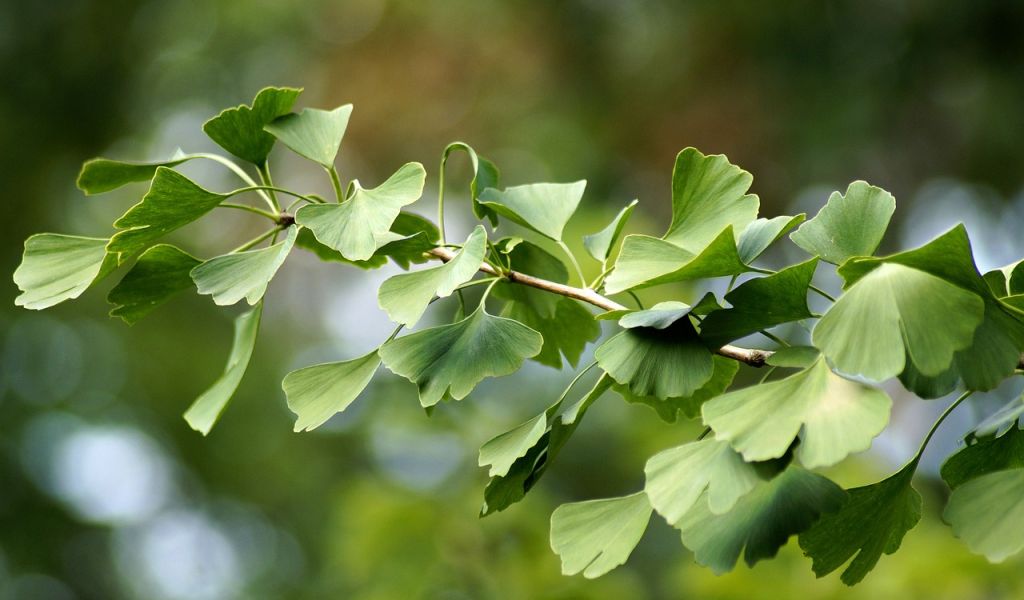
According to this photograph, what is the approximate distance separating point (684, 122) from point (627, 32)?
566 mm

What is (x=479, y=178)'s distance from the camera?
0.65 m

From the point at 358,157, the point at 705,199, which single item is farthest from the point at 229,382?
the point at 358,157

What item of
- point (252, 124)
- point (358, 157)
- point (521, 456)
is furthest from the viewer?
point (358, 157)

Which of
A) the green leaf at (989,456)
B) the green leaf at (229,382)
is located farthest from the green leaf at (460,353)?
the green leaf at (989,456)

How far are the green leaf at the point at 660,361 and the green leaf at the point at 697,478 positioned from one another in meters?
0.03

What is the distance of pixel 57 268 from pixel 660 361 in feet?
1.21

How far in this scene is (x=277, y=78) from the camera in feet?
15.8

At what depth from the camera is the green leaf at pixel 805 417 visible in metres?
0.40

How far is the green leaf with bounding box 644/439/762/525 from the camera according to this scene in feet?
1.37

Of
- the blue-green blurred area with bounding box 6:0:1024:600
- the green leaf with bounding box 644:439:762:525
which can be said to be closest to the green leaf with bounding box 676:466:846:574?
the green leaf with bounding box 644:439:762:525

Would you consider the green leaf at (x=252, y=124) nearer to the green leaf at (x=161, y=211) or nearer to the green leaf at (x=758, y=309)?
the green leaf at (x=161, y=211)

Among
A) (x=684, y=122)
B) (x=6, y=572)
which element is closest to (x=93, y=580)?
(x=6, y=572)

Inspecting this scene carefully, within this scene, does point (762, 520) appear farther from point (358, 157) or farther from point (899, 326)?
point (358, 157)

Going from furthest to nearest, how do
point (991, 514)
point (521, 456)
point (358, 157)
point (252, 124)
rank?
1. point (358, 157)
2. point (252, 124)
3. point (521, 456)
4. point (991, 514)
